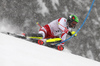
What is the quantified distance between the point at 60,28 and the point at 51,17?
6.71 ft

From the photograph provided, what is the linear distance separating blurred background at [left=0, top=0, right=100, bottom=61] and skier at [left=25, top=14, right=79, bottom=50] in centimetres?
172

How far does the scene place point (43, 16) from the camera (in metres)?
4.78

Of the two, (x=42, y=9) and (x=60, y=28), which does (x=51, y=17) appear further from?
(x=60, y=28)

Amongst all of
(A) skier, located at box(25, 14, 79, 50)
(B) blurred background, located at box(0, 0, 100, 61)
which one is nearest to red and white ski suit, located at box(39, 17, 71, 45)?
(A) skier, located at box(25, 14, 79, 50)

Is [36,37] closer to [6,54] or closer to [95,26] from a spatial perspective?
[6,54]

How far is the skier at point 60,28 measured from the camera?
280cm

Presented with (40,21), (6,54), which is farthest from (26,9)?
(6,54)

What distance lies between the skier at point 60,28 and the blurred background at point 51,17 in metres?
1.72

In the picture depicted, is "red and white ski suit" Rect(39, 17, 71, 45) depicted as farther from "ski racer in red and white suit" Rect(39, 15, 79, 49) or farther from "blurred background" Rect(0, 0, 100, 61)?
"blurred background" Rect(0, 0, 100, 61)

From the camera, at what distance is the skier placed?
9.18 feet

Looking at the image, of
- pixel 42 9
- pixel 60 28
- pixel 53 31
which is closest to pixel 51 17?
pixel 42 9

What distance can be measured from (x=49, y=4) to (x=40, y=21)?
70 centimetres

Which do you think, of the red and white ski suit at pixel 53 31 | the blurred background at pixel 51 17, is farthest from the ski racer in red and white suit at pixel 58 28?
the blurred background at pixel 51 17

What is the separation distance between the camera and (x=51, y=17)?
15.9 feet
